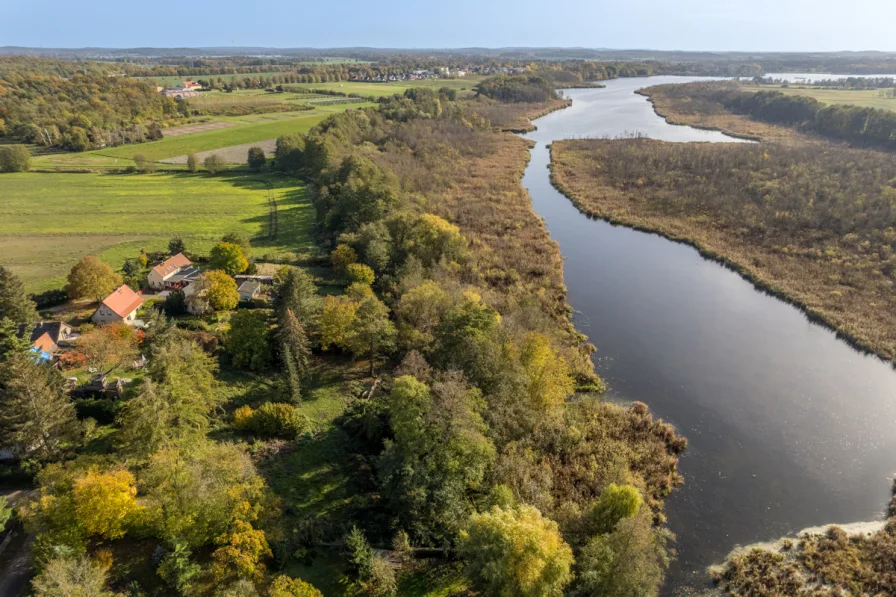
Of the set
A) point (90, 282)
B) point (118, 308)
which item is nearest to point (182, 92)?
point (90, 282)

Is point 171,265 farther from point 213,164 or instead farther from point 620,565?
point 213,164

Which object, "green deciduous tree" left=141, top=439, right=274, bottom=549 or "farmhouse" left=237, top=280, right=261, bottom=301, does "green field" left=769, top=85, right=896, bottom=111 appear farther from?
"green deciduous tree" left=141, top=439, right=274, bottom=549

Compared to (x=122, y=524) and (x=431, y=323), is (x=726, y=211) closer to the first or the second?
(x=431, y=323)

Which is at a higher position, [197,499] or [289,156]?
[289,156]

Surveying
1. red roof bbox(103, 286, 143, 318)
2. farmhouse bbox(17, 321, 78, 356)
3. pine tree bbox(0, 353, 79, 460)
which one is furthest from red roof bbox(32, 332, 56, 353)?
pine tree bbox(0, 353, 79, 460)

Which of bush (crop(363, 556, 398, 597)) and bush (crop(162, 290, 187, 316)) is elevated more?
bush (crop(162, 290, 187, 316))

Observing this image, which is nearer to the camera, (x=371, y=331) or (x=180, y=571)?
(x=180, y=571)
